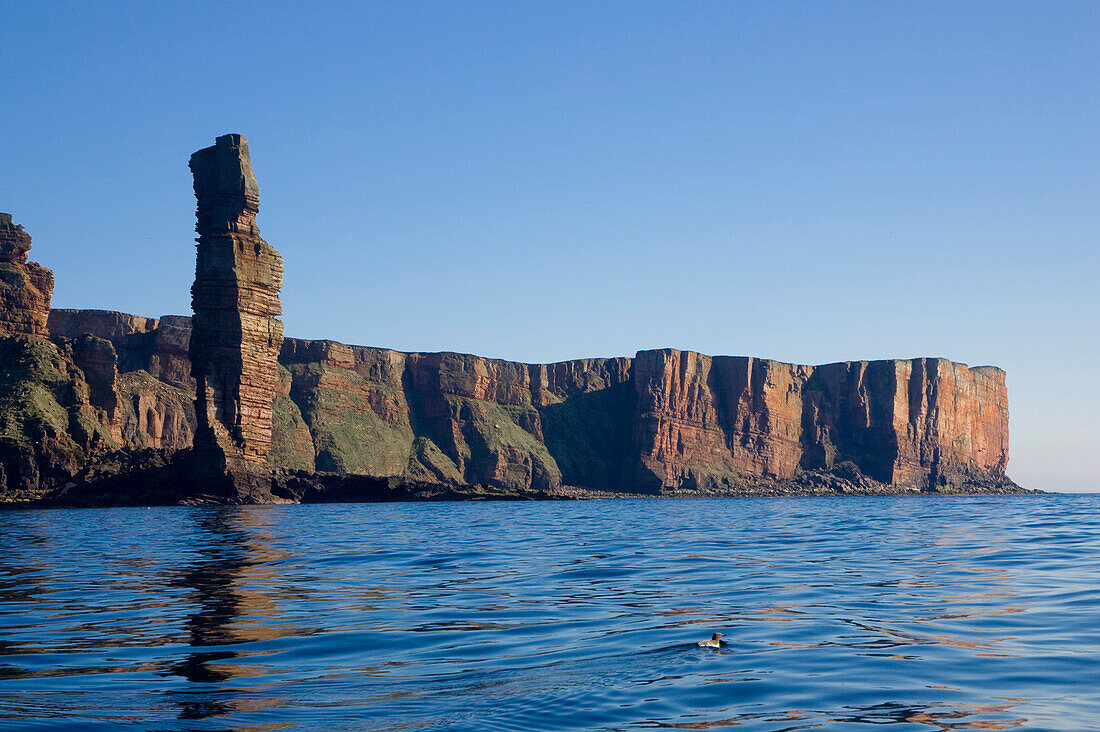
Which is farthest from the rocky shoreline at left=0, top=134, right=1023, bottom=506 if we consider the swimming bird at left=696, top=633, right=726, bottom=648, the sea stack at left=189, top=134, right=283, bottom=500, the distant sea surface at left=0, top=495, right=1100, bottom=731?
the swimming bird at left=696, top=633, right=726, bottom=648

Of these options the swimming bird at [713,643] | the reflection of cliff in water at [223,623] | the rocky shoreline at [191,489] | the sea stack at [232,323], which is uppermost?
the sea stack at [232,323]

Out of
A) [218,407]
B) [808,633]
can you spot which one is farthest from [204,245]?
[808,633]

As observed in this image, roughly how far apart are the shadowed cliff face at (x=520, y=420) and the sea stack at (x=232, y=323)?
49.8 metres

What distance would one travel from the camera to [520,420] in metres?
187

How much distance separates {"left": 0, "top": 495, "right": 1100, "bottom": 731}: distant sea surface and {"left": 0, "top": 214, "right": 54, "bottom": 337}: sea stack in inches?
2996

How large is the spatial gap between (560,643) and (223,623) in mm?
4715

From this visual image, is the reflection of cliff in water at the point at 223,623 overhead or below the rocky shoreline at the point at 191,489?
overhead

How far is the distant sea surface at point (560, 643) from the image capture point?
7.58 metres

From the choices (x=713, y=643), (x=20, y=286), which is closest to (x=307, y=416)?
(x=20, y=286)

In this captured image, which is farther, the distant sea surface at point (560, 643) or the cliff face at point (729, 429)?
the cliff face at point (729, 429)

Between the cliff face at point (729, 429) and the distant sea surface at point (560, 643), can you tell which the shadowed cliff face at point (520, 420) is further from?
the distant sea surface at point (560, 643)

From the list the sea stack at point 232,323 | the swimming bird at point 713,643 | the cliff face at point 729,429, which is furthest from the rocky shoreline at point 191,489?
the cliff face at point 729,429

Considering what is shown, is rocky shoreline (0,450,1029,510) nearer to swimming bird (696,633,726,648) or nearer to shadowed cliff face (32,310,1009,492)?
shadowed cliff face (32,310,1009,492)

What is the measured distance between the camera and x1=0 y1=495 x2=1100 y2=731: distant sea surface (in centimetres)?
758
